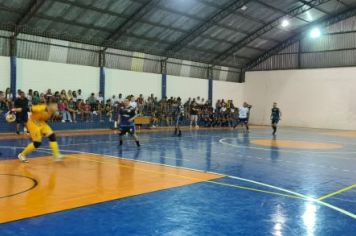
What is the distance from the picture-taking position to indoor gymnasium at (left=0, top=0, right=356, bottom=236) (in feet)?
21.7

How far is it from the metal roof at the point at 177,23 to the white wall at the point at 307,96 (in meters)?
3.75

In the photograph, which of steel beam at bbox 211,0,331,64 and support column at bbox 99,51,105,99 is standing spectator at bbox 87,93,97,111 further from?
steel beam at bbox 211,0,331,64

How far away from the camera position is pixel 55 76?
2688 cm

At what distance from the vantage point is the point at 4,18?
24000 mm

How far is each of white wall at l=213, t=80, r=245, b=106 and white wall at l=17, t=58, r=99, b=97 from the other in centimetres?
1544

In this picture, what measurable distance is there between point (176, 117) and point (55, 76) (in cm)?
884

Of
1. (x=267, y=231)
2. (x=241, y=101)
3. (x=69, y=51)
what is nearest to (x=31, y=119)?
(x=267, y=231)

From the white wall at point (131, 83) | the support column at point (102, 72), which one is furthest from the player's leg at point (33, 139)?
the white wall at point (131, 83)

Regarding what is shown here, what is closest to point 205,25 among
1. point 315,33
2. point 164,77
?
point 164,77

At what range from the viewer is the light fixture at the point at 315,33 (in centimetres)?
3869

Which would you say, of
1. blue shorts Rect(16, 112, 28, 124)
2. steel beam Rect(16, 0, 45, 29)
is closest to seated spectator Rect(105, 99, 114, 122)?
steel beam Rect(16, 0, 45, 29)

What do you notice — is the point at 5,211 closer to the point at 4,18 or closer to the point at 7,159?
the point at 7,159

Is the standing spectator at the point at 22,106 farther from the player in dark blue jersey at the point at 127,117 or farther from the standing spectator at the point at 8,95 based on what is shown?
the player in dark blue jersey at the point at 127,117

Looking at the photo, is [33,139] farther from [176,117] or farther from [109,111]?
[176,117]
